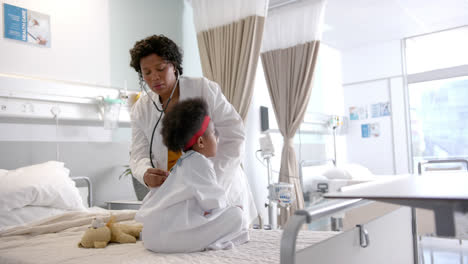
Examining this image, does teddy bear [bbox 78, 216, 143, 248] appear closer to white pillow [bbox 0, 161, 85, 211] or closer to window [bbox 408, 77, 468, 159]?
white pillow [bbox 0, 161, 85, 211]

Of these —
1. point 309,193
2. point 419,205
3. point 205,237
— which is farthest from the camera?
point 309,193

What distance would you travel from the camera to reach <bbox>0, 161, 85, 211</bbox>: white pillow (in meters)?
2.25

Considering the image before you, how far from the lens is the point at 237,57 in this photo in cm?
372

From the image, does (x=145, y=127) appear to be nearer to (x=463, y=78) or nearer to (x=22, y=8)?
(x=22, y=8)

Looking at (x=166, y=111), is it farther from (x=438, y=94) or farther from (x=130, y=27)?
(x=438, y=94)

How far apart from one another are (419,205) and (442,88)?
5509 mm

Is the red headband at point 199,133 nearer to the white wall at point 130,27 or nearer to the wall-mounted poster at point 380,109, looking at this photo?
the white wall at point 130,27

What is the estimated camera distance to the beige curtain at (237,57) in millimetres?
3652

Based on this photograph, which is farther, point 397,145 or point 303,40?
point 397,145

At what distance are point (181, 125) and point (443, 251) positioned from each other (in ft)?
10.6

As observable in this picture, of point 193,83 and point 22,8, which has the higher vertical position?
point 22,8

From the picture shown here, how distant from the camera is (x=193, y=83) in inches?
82.4

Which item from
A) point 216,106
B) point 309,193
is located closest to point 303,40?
point 309,193

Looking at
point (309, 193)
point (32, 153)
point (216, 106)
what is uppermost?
point (216, 106)
